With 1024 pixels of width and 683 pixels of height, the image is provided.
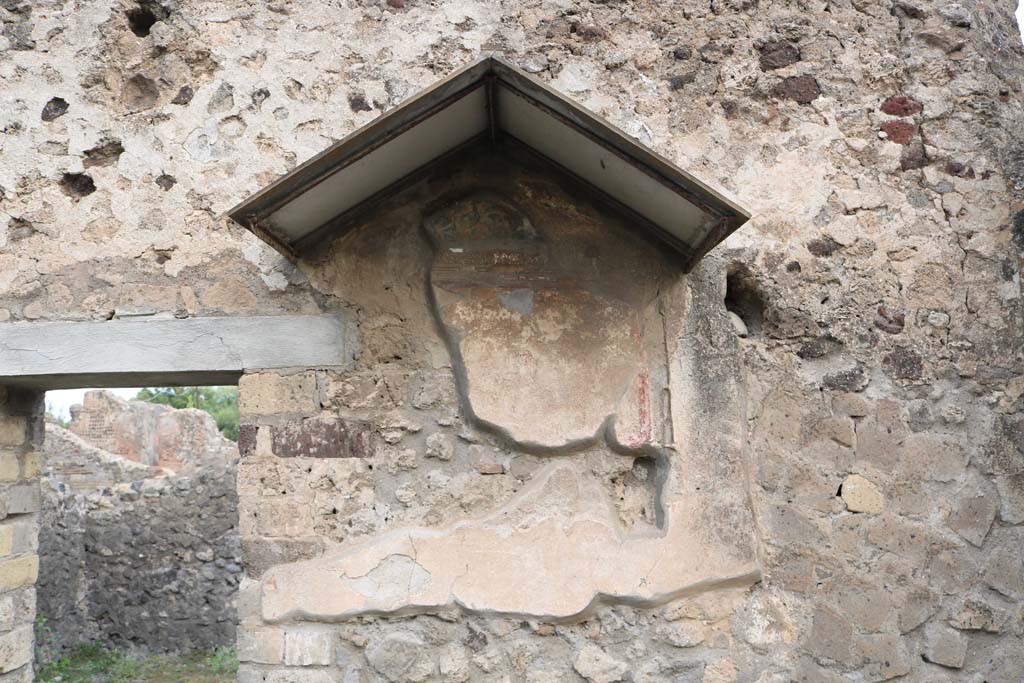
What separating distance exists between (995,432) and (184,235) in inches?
115

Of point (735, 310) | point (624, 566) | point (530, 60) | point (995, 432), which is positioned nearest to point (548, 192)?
point (530, 60)

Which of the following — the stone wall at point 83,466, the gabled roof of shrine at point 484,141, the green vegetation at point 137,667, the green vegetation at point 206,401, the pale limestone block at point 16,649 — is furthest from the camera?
the green vegetation at point 206,401

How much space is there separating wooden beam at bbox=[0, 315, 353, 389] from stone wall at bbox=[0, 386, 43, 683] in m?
0.43

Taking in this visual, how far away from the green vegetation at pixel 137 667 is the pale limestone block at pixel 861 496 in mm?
5298

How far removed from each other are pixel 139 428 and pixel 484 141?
1080 cm

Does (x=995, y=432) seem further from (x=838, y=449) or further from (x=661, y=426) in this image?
(x=661, y=426)

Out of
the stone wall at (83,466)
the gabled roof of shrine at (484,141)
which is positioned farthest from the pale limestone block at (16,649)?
the stone wall at (83,466)

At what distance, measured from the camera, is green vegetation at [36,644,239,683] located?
6.97m

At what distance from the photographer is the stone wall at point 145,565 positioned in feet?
25.6

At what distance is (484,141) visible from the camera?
10.4ft

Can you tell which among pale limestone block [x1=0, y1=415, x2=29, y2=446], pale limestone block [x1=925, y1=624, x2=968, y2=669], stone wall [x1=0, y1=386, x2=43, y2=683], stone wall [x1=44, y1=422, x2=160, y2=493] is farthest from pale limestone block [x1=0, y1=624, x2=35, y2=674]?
stone wall [x1=44, y1=422, x2=160, y2=493]

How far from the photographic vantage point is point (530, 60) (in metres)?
3.32

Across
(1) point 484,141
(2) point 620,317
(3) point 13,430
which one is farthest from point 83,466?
(2) point 620,317

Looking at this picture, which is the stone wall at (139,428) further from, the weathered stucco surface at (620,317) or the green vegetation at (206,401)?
the green vegetation at (206,401)
